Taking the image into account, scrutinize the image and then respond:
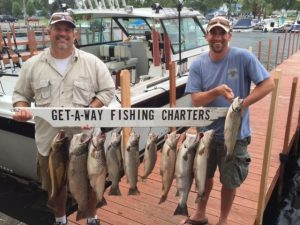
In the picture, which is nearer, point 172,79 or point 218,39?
point 218,39

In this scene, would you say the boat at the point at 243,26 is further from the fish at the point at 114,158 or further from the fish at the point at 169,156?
the fish at the point at 114,158

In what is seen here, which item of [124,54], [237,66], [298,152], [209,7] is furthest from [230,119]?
[209,7]

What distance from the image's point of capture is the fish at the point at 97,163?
2.42 metres

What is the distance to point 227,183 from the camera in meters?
2.95

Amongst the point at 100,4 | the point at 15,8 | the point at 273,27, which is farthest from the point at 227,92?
the point at 15,8

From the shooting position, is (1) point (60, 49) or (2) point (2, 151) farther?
(2) point (2, 151)

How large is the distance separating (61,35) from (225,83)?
132cm

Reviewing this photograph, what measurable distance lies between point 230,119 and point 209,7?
57.9 m

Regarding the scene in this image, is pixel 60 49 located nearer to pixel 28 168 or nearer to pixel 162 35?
pixel 28 168

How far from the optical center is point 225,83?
276cm

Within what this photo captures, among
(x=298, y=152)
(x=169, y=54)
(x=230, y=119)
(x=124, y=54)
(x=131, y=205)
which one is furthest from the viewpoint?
(x=298, y=152)

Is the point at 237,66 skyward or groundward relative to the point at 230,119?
skyward

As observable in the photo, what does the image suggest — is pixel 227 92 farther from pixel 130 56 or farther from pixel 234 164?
pixel 130 56

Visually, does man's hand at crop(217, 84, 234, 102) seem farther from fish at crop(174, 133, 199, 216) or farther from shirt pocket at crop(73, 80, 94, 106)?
shirt pocket at crop(73, 80, 94, 106)
